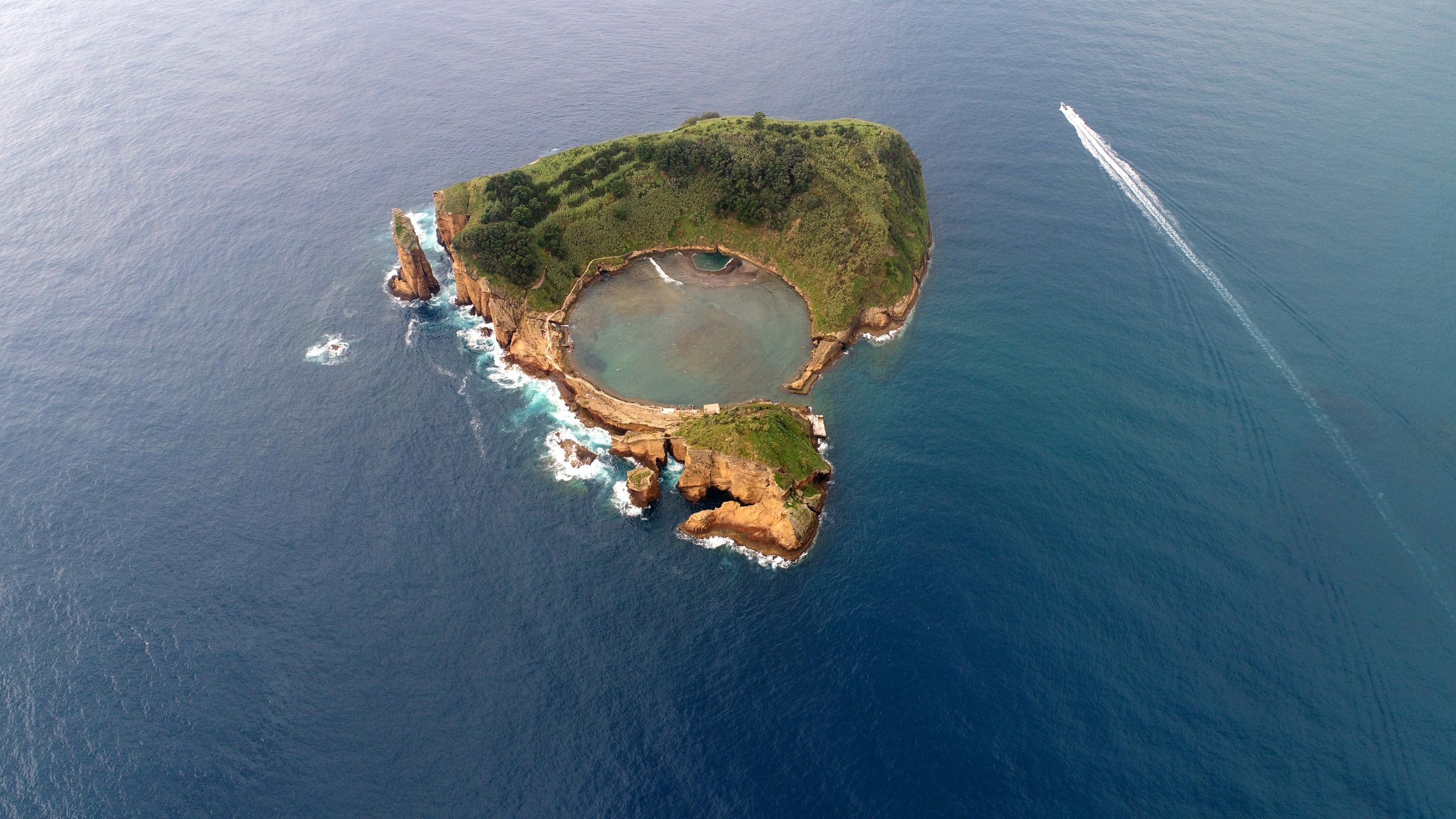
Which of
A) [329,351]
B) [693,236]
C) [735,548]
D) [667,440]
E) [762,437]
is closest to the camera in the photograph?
[735,548]

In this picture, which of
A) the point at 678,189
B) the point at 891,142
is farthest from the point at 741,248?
the point at 891,142

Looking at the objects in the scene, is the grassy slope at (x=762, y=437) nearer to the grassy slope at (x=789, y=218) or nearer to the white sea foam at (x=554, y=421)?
the white sea foam at (x=554, y=421)

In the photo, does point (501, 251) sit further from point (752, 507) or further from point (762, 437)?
point (752, 507)

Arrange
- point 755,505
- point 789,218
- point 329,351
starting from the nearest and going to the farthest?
point 755,505
point 329,351
point 789,218

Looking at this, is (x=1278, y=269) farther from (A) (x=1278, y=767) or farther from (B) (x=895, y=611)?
(B) (x=895, y=611)

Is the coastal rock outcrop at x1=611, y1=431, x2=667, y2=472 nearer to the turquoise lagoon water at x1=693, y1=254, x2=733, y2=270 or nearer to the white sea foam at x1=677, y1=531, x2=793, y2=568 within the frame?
the white sea foam at x1=677, y1=531, x2=793, y2=568

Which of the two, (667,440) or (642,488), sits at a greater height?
(667,440)

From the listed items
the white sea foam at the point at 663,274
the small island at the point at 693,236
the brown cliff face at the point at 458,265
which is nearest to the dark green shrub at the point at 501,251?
the small island at the point at 693,236

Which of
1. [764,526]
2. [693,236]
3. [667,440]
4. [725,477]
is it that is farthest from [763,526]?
[693,236]
